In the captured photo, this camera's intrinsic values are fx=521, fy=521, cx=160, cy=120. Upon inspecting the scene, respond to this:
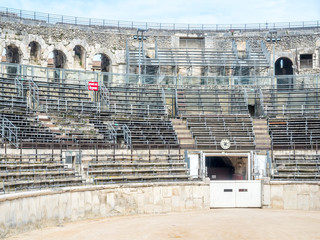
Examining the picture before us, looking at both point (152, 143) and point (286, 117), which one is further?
point (286, 117)

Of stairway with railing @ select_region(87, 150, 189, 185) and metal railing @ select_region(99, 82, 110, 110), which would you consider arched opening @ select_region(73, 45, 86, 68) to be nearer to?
metal railing @ select_region(99, 82, 110, 110)

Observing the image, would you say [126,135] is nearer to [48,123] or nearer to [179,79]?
[48,123]

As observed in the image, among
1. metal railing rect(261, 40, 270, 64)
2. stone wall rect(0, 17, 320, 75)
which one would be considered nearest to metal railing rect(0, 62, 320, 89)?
stone wall rect(0, 17, 320, 75)

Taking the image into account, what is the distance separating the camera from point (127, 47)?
159 ft

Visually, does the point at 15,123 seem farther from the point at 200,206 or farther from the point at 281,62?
the point at 281,62

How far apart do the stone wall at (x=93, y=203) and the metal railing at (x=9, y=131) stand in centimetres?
601

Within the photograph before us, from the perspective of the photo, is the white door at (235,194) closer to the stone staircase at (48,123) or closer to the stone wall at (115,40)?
the stone staircase at (48,123)

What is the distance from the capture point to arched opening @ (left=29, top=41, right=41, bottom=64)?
148 feet

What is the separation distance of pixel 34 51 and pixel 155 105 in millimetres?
12941

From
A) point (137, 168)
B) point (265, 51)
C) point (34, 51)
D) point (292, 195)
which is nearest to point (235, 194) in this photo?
point (292, 195)

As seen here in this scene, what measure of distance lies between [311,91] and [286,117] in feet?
12.4

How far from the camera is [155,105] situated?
4034cm

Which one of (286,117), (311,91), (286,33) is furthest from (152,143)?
(286,33)

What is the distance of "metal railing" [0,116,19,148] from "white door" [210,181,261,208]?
11.0 meters
